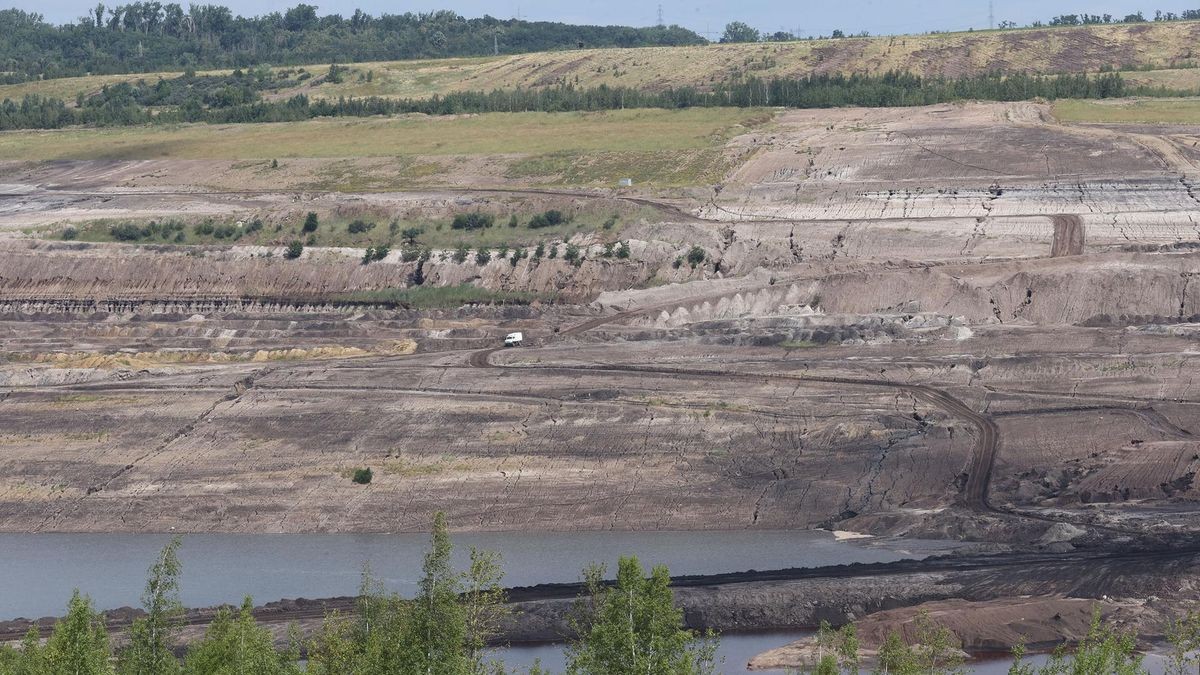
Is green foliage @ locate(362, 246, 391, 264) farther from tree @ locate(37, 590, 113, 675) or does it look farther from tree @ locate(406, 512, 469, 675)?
tree @ locate(406, 512, 469, 675)

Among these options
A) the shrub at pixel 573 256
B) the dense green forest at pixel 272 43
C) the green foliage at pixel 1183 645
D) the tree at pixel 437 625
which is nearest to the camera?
the tree at pixel 437 625

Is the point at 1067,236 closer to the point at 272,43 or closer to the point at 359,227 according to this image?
the point at 359,227

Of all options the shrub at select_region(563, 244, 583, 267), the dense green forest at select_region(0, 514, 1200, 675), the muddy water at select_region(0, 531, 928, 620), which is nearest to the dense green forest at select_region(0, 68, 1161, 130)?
the shrub at select_region(563, 244, 583, 267)

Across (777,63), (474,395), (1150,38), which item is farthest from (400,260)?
(1150,38)

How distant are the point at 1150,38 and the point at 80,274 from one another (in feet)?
244

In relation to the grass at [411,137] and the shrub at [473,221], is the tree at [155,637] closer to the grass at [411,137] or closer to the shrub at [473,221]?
the shrub at [473,221]

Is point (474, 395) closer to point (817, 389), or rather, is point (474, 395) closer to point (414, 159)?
point (817, 389)

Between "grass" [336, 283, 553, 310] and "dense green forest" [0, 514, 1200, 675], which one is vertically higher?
"dense green forest" [0, 514, 1200, 675]

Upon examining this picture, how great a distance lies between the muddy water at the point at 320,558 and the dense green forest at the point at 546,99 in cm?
5557

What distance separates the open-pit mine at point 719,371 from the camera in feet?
157

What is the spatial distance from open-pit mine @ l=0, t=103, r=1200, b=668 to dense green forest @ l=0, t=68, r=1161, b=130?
9689 mm

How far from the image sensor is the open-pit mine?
1887 inches

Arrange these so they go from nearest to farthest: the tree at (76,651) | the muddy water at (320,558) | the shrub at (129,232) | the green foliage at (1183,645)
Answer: the tree at (76,651) → the green foliage at (1183,645) → the muddy water at (320,558) → the shrub at (129,232)

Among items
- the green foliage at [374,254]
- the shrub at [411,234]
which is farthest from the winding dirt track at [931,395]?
the shrub at [411,234]
